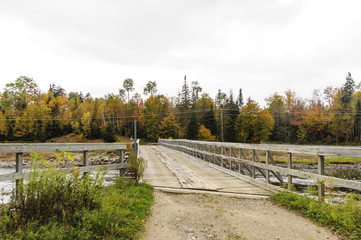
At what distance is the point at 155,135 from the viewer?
55.4 meters

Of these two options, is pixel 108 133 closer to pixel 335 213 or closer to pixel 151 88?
pixel 151 88

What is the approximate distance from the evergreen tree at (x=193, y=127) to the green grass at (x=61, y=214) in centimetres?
4884

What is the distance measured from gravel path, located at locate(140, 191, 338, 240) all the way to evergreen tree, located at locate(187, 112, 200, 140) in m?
47.1

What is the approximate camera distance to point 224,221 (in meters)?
4.05

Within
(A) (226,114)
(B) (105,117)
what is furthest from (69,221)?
(B) (105,117)

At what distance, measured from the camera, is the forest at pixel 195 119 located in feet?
143

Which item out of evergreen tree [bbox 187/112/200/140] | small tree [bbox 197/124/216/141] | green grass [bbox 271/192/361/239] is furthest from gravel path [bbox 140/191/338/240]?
evergreen tree [bbox 187/112/200/140]

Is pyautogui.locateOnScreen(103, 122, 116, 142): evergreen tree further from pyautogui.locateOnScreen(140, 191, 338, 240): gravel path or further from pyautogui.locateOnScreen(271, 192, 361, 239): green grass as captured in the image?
pyautogui.locateOnScreen(271, 192, 361, 239): green grass

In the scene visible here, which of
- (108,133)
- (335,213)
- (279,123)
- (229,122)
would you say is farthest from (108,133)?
(335,213)

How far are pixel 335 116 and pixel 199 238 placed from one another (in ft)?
153

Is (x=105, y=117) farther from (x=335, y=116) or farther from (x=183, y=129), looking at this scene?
(x=335, y=116)

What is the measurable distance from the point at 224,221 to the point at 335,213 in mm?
1906

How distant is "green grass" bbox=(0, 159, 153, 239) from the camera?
Result: 2.76 m

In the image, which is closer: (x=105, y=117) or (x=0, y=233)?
(x=0, y=233)
